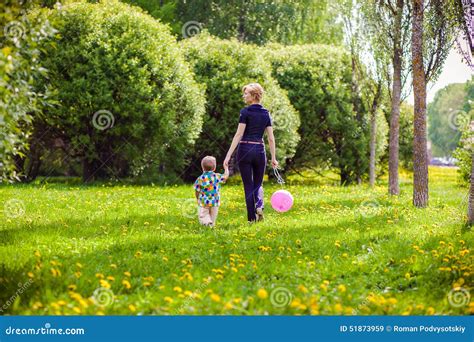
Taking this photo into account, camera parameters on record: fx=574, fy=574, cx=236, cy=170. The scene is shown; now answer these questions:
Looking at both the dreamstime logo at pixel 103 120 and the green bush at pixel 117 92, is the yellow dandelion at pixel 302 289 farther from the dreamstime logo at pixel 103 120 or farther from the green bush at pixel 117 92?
the dreamstime logo at pixel 103 120

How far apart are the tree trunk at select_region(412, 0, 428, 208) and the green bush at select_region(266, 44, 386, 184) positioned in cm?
1078

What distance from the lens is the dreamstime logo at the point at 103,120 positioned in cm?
1702

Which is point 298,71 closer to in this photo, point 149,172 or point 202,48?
point 202,48

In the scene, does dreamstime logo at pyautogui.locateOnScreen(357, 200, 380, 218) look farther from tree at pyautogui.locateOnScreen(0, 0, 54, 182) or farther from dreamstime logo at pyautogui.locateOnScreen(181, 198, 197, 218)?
tree at pyautogui.locateOnScreen(0, 0, 54, 182)

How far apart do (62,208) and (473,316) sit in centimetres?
813

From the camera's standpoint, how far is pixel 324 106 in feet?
78.1

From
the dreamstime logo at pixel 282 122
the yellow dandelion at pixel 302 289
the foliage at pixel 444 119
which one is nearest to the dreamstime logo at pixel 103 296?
the yellow dandelion at pixel 302 289

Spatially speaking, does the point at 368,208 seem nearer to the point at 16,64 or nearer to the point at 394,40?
the point at 394,40

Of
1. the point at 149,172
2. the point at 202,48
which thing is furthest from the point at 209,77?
the point at 149,172

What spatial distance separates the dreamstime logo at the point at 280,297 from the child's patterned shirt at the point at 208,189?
12.2ft

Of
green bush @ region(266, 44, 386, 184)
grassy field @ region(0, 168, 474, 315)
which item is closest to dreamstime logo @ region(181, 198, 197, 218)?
grassy field @ region(0, 168, 474, 315)

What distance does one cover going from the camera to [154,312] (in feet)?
16.8

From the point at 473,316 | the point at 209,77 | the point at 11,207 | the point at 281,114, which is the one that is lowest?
the point at 473,316

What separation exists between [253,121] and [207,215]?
173 cm
